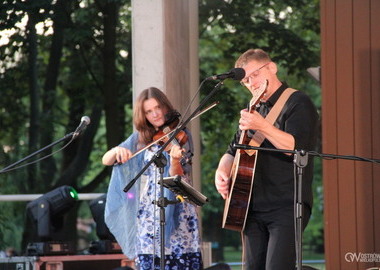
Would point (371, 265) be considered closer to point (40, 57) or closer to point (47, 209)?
point (47, 209)

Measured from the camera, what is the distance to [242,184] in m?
4.70

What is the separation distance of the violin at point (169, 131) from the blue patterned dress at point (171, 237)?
11 cm

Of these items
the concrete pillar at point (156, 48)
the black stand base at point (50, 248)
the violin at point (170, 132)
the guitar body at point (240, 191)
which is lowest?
the black stand base at point (50, 248)

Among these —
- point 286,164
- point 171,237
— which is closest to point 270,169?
point 286,164

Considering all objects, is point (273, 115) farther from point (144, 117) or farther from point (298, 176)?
point (144, 117)

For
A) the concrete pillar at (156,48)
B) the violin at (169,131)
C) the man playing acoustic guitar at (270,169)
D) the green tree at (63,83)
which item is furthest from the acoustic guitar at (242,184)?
the green tree at (63,83)

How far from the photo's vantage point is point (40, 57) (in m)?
13.1

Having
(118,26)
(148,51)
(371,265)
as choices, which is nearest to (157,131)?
(148,51)

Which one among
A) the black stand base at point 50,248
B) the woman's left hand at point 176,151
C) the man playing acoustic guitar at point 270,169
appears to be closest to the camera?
the man playing acoustic guitar at point 270,169

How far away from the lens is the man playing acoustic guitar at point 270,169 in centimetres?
455

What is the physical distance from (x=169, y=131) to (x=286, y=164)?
0.94 meters

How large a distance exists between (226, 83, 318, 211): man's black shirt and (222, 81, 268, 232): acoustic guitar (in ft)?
0.10

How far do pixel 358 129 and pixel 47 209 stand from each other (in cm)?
249

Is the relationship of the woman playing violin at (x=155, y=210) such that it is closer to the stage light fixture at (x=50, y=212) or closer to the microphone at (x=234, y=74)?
the microphone at (x=234, y=74)
